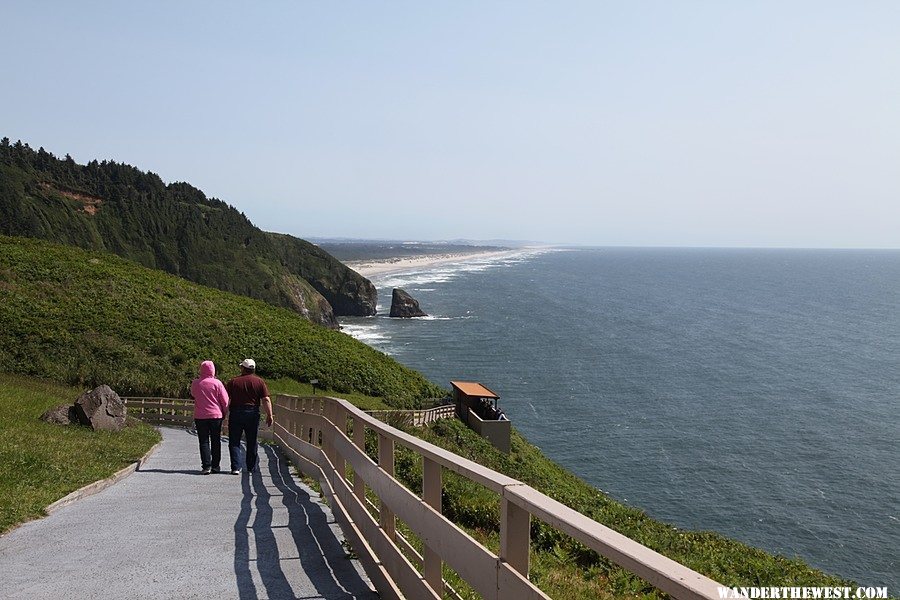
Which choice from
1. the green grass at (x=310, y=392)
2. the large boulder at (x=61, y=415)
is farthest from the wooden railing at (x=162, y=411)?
the large boulder at (x=61, y=415)

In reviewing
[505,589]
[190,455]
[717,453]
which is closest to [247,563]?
[505,589]

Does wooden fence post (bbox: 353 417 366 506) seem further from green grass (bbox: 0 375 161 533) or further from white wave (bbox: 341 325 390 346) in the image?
white wave (bbox: 341 325 390 346)

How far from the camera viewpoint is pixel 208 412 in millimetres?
12430

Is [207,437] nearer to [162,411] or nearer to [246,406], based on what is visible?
[246,406]

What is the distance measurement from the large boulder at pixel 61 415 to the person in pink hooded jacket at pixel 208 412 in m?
6.55

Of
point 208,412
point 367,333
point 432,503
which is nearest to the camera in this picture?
point 432,503

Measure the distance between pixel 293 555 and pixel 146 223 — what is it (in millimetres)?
94046

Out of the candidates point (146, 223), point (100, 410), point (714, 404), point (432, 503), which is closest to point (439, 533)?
point (432, 503)

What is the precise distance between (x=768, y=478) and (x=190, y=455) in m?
32.7

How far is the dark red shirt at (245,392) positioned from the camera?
39.7 ft

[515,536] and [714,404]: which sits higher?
[515,536]

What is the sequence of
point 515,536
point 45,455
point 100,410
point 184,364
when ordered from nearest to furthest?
1. point 515,536
2. point 45,455
3. point 100,410
4. point 184,364

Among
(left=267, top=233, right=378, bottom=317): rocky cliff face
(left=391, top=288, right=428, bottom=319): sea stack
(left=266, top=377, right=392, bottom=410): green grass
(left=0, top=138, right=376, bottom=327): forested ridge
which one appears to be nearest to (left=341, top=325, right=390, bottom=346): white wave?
(left=0, top=138, right=376, bottom=327): forested ridge

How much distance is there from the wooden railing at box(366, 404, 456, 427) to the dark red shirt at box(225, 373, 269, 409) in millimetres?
17318
